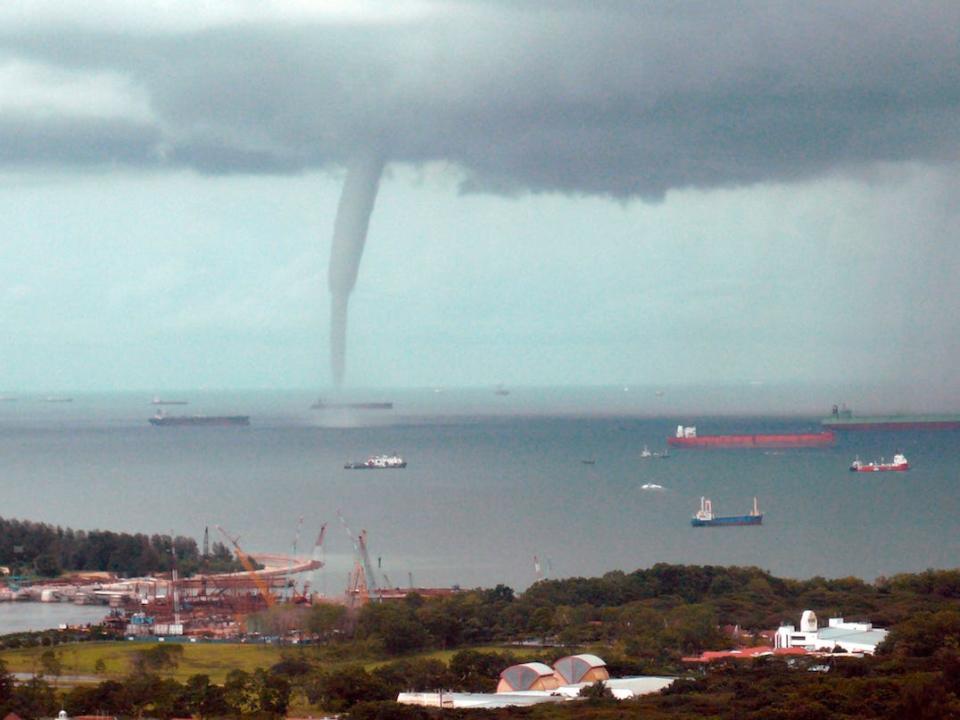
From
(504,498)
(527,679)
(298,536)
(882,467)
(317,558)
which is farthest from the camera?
(882,467)

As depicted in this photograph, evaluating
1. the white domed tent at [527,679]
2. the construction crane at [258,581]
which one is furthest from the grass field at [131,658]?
the construction crane at [258,581]

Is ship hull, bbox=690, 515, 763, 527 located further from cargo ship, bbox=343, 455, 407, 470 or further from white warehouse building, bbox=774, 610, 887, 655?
cargo ship, bbox=343, 455, 407, 470

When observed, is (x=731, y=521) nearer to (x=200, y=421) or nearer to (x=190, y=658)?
(x=190, y=658)

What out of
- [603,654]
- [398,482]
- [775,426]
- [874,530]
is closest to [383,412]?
[775,426]

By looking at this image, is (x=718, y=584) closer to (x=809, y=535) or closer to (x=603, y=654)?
(x=603, y=654)

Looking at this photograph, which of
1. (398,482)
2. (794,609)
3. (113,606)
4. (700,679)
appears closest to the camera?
(700,679)

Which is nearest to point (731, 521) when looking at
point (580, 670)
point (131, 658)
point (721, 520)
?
point (721, 520)

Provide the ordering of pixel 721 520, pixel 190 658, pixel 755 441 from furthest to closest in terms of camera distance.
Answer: pixel 755 441 < pixel 721 520 < pixel 190 658
